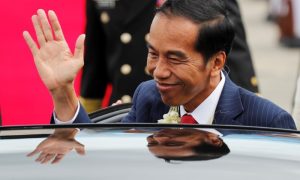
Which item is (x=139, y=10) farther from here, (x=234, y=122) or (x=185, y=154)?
(x=185, y=154)

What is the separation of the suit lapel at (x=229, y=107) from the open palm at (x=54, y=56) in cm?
45

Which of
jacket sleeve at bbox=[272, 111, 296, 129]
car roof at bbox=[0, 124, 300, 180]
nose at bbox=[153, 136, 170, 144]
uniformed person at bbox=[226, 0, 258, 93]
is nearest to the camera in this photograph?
car roof at bbox=[0, 124, 300, 180]

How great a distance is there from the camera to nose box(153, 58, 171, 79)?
3420mm

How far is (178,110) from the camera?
3557 millimetres

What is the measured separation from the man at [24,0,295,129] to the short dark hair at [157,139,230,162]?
795 mm

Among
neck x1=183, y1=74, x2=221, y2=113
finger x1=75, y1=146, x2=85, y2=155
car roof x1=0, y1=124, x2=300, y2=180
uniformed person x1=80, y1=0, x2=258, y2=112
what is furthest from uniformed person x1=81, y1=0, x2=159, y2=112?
finger x1=75, y1=146, x2=85, y2=155

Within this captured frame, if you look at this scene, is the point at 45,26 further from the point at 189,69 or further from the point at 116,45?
the point at 116,45

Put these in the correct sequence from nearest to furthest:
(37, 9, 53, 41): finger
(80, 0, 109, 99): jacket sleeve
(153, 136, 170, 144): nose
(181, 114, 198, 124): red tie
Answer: (153, 136, 170, 144): nose
(181, 114, 198, 124): red tie
(37, 9, 53, 41): finger
(80, 0, 109, 99): jacket sleeve

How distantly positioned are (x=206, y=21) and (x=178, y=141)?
90cm

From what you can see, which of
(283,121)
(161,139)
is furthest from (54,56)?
(161,139)

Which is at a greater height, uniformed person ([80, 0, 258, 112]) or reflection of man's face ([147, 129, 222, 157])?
uniformed person ([80, 0, 258, 112])

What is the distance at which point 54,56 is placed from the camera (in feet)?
11.8

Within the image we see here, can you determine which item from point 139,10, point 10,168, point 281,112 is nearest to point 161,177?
point 10,168

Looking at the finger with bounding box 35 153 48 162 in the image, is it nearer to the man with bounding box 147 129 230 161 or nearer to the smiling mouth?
the man with bounding box 147 129 230 161
